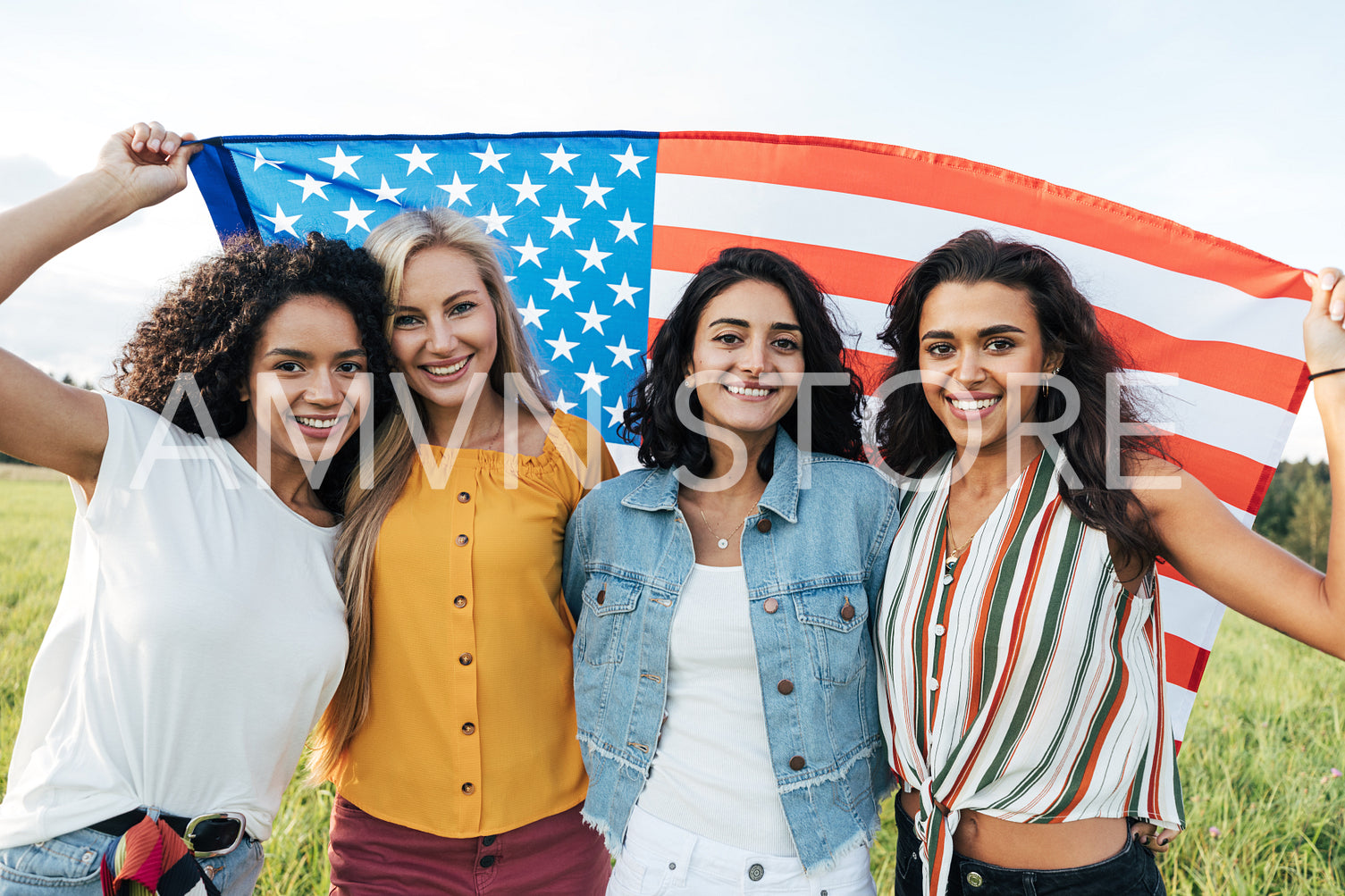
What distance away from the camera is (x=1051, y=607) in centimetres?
221

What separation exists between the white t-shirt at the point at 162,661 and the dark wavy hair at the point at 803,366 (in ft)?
4.30

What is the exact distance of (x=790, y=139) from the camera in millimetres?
3896

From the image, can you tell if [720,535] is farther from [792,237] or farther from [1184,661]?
[1184,661]

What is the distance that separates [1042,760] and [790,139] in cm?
291

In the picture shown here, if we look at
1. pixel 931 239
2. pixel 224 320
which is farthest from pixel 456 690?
pixel 931 239

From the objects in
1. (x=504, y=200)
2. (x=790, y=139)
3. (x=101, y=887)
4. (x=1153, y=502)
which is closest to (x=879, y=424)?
(x=1153, y=502)

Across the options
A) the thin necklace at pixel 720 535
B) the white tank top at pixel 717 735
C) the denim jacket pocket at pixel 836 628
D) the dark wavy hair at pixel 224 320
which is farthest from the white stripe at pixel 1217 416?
the dark wavy hair at pixel 224 320

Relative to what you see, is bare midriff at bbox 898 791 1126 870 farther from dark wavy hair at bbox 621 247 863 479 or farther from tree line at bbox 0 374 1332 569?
tree line at bbox 0 374 1332 569

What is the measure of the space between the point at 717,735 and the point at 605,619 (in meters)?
0.51

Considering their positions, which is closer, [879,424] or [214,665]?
[214,665]

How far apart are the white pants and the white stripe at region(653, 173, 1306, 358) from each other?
2.59 metres

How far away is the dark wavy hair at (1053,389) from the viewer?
2.24m

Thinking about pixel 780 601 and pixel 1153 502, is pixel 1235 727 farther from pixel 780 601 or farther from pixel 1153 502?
pixel 780 601

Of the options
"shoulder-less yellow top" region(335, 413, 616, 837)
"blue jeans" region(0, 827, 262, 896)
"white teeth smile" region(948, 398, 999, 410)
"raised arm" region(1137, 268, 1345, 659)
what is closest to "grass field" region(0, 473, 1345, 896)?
"shoulder-less yellow top" region(335, 413, 616, 837)
